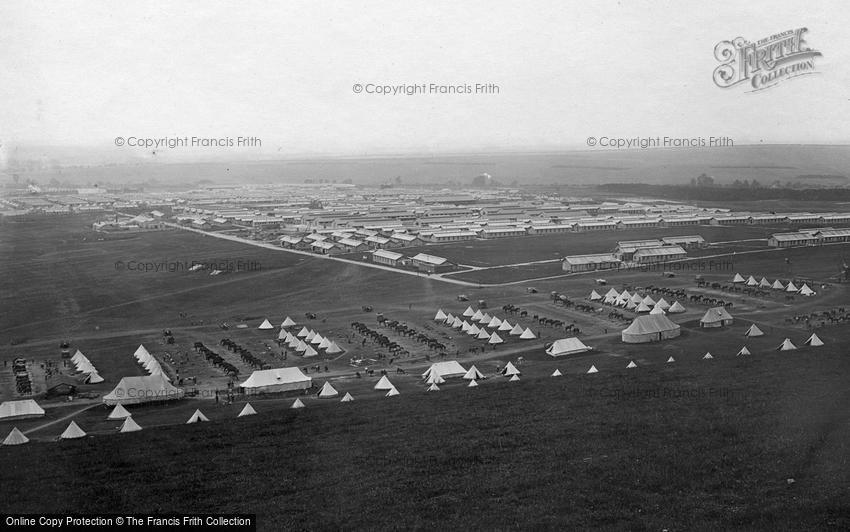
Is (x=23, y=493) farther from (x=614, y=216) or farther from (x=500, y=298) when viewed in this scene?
(x=614, y=216)

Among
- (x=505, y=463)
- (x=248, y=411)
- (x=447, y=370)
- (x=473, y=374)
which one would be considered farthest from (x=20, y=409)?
(x=505, y=463)

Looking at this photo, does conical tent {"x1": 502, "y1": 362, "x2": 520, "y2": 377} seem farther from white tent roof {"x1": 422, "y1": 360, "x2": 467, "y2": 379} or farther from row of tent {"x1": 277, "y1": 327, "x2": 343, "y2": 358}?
row of tent {"x1": 277, "y1": 327, "x2": 343, "y2": 358}

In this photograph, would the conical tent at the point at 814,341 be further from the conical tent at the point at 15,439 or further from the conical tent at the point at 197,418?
the conical tent at the point at 15,439

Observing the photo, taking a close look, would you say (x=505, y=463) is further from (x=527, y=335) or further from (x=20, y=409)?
(x=527, y=335)

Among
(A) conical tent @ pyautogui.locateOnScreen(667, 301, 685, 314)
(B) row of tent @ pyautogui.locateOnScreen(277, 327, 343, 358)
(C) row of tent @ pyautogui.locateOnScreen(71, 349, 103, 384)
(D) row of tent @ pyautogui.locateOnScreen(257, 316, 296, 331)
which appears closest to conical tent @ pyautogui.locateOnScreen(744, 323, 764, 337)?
(A) conical tent @ pyautogui.locateOnScreen(667, 301, 685, 314)

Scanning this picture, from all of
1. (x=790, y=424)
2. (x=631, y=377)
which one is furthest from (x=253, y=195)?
(x=790, y=424)

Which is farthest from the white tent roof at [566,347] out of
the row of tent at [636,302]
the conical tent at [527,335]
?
the row of tent at [636,302]
